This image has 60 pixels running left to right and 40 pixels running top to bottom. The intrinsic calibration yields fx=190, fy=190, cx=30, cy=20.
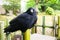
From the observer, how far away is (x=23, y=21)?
4.90ft

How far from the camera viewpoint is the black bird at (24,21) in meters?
1.49

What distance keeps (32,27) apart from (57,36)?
0.72 feet

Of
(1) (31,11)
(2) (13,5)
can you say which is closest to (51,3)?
(1) (31,11)

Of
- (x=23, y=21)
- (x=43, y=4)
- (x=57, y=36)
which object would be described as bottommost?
(x=57, y=36)

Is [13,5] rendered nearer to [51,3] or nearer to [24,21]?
[24,21]

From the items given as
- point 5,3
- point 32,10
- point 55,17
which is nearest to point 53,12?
point 55,17

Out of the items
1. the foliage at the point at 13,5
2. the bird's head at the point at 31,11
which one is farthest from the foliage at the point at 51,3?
the foliage at the point at 13,5

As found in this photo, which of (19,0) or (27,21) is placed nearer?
(27,21)

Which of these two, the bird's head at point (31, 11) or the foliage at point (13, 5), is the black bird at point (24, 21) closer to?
the bird's head at point (31, 11)

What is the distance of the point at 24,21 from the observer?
149 centimetres

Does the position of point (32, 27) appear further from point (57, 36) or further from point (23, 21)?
point (57, 36)

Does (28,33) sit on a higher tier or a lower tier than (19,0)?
lower

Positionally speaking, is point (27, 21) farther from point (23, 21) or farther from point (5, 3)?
point (5, 3)

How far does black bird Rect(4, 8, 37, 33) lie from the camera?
4.89ft
